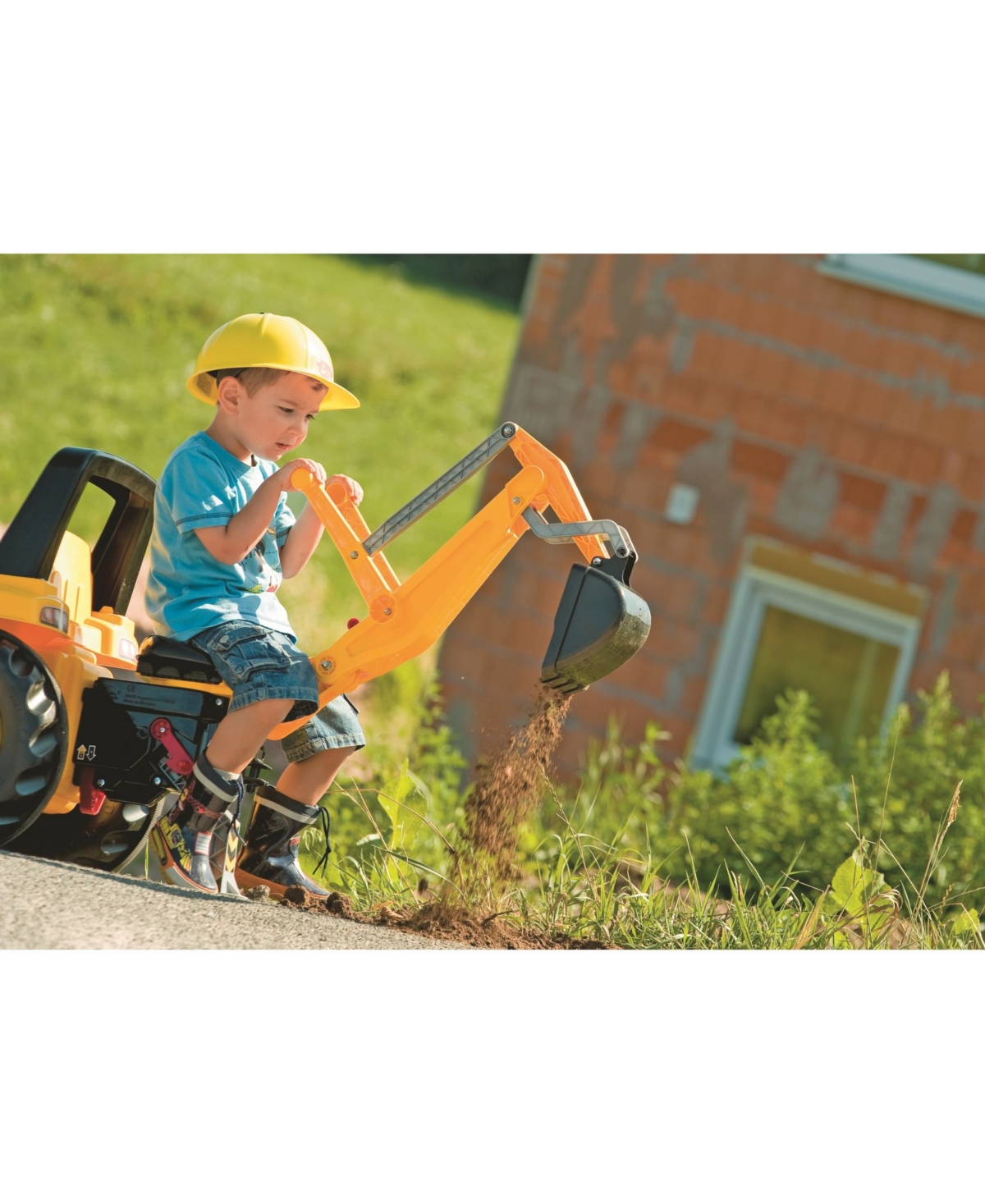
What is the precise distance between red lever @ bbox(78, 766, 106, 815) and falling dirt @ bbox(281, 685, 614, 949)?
0.49 m

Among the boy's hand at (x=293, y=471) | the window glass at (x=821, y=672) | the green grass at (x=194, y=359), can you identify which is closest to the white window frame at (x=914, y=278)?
the window glass at (x=821, y=672)

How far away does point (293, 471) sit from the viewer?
3348mm

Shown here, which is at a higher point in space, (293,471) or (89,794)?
(293,471)

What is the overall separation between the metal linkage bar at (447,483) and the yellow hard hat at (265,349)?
269 mm

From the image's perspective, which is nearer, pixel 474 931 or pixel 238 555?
pixel 238 555

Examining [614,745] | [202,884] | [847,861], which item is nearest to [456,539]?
[202,884]

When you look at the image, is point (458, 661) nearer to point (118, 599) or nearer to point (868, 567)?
point (868, 567)

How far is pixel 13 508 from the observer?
1042 centimetres

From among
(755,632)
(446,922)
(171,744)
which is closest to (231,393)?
(171,744)

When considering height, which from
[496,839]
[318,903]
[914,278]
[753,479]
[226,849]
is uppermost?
[914,278]

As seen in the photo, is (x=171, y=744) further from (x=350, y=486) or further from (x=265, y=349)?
(x=265, y=349)

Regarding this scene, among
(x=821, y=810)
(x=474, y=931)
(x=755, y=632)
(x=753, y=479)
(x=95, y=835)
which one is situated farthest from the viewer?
(x=755, y=632)

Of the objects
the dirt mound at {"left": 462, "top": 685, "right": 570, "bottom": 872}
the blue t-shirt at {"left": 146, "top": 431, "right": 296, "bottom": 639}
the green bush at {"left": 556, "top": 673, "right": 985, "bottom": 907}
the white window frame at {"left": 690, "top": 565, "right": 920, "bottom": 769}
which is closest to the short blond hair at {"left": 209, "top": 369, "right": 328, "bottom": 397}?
the blue t-shirt at {"left": 146, "top": 431, "right": 296, "bottom": 639}

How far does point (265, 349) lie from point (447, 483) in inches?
20.5
